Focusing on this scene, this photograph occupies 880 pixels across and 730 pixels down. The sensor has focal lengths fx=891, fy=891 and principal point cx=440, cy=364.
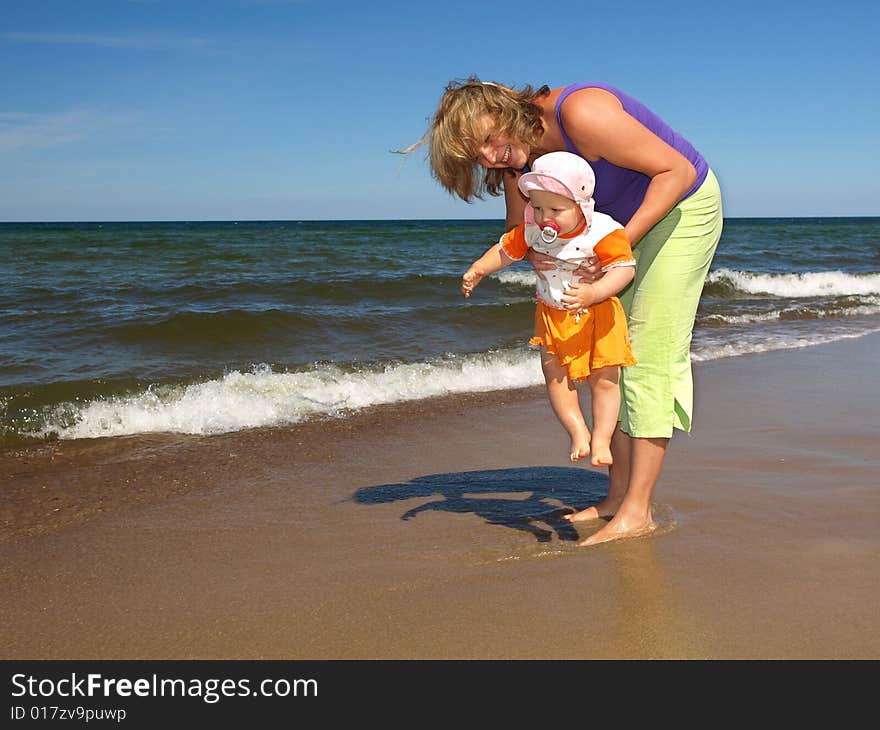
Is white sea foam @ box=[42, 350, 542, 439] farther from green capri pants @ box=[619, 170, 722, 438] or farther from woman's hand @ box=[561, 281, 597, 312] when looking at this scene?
woman's hand @ box=[561, 281, 597, 312]

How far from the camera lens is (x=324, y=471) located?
4535 millimetres

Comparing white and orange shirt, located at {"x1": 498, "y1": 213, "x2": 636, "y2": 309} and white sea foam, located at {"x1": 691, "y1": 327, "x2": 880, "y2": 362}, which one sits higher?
white and orange shirt, located at {"x1": 498, "y1": 213, "x2": 636, "y2": 309}

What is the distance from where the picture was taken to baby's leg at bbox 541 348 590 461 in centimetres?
308

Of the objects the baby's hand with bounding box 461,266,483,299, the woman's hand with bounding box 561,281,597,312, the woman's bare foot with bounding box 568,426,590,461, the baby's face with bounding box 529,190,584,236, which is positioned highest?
the baby's face with bounding box 529,190,584,236

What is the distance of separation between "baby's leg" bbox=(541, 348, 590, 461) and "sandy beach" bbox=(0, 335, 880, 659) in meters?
0.45

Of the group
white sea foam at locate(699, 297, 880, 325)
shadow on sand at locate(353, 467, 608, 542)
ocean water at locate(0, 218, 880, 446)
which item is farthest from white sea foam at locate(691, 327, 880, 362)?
shadow on sand at locate(353, 467, 608, 542)

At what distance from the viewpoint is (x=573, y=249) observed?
2912mm

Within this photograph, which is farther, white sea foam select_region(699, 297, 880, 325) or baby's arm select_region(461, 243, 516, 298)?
white sea foam select_region(699, 297, 880, 325)

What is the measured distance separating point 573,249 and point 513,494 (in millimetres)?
1520

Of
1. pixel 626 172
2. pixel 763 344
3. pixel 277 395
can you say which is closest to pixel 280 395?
pixel 277 395

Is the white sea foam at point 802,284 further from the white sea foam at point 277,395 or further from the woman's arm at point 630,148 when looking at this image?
the woman's arm at point 630,148

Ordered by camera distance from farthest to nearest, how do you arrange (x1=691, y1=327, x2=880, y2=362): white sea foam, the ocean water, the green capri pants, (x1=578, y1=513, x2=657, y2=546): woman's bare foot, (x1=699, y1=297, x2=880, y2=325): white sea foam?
(x1=699, y1=297, x2=880, y2=325): white sea foam, (x1=691, y1=327, x2=880, y2=362): white sea foam, the ocean water, (x1=578, y1=513, x2=657, y2=546): woman's bare foot, the green capri pants
